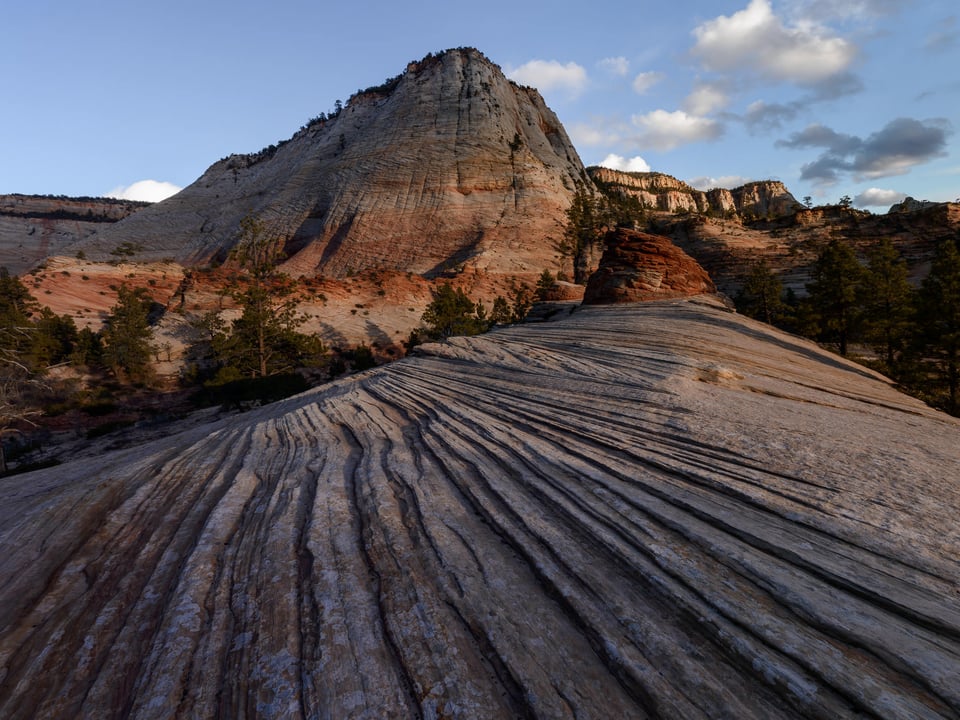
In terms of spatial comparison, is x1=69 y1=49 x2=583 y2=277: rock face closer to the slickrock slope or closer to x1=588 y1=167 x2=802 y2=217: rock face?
the slickrock slope

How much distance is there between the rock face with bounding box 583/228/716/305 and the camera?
610 inches

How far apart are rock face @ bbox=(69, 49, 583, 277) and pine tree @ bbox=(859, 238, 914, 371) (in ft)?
94.4

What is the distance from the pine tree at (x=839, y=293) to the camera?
64.3 feet

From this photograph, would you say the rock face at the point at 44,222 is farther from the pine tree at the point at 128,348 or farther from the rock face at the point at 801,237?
the rock face at the point at 801,237

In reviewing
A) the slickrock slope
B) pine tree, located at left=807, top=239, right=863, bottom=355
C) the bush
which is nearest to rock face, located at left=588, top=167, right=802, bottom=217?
pine tree, located at left=807, top=239, right=863, bottom=355

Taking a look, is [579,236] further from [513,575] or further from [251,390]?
[513,575]

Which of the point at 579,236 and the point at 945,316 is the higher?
the point at 579,236

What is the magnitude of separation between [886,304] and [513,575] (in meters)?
23.4

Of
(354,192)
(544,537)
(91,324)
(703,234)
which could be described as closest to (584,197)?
(703,234)

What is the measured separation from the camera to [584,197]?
5069cm

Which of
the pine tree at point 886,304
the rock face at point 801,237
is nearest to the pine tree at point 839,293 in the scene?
the pine tree at point 886,304

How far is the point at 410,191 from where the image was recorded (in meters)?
50.8

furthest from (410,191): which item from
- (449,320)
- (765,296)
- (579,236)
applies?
(765,296)

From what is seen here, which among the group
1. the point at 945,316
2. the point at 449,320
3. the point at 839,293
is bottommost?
the point at 449,320
